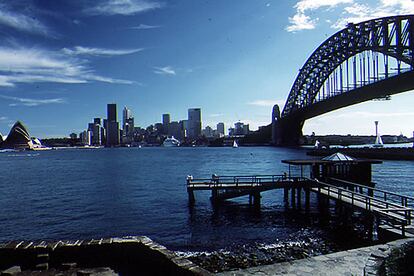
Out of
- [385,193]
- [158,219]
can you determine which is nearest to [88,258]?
[158,219]

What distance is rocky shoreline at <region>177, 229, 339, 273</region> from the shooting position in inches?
723

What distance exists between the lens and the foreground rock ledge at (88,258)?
11.0 meters

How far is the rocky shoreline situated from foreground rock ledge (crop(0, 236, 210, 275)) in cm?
686

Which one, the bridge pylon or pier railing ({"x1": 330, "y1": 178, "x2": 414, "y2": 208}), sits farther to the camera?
the bridge pylon

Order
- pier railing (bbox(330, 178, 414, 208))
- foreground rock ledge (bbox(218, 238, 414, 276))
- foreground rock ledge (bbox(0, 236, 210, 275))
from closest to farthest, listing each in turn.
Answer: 1. foreground rock ledge (bbox(218, 238, 414, 276))
2. foreground rock ledge (bbox(0, 236, 210, 275))
3. pier railing (bbox(330, 178, 414, 208))

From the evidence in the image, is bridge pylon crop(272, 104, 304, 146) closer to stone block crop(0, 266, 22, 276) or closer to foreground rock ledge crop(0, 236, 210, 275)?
foreground rock ledge crop(0, 236, 210, 275)

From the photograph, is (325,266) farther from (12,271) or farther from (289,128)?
(289,128)

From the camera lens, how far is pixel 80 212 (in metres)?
34.9

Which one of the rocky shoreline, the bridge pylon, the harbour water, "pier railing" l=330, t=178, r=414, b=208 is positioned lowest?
the harbour water

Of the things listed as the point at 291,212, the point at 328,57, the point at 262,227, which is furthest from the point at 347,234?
the point at 328,57

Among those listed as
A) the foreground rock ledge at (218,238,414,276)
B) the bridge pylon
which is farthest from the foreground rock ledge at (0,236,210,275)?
the bridge pylon

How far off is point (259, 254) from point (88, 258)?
37.3 ft

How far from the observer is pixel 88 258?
38.9 ft

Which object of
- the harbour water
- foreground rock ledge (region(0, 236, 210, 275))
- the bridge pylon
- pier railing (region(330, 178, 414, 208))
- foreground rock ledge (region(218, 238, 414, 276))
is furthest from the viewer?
the bridge pylon
